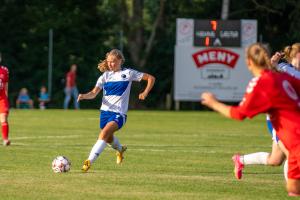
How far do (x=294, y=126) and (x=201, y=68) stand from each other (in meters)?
30.4

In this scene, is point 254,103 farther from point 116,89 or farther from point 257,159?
point 116,89

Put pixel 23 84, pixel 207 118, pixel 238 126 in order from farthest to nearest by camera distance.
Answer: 1. pixel 23 84
2. pixel 207 118
3. pixel 238 126

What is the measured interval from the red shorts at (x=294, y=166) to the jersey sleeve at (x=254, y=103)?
587 millimetres

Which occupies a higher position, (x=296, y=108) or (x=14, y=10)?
(x=296, y=108)

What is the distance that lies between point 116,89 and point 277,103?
5.92 m

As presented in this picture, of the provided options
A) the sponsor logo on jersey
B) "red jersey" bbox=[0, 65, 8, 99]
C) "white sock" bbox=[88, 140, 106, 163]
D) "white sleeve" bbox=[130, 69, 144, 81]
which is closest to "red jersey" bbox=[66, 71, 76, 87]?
the sponsor logo on jersey

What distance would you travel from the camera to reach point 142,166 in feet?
49.9

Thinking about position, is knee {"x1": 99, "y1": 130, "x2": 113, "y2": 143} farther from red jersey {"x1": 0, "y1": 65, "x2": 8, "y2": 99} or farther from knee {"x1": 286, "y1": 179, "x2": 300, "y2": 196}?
red jersey {"x1": 0, "y1": 65, "x2": 8, "y2": 99}

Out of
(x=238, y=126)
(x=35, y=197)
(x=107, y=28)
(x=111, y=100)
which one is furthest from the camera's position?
(x=107, y=28)

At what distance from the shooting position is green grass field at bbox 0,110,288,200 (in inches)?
458

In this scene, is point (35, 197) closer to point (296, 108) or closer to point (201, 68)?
point (296, 108)

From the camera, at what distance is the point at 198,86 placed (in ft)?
131

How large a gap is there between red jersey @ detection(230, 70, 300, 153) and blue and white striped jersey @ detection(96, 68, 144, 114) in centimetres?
547

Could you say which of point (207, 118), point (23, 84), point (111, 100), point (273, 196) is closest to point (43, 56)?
point (23, 84)
